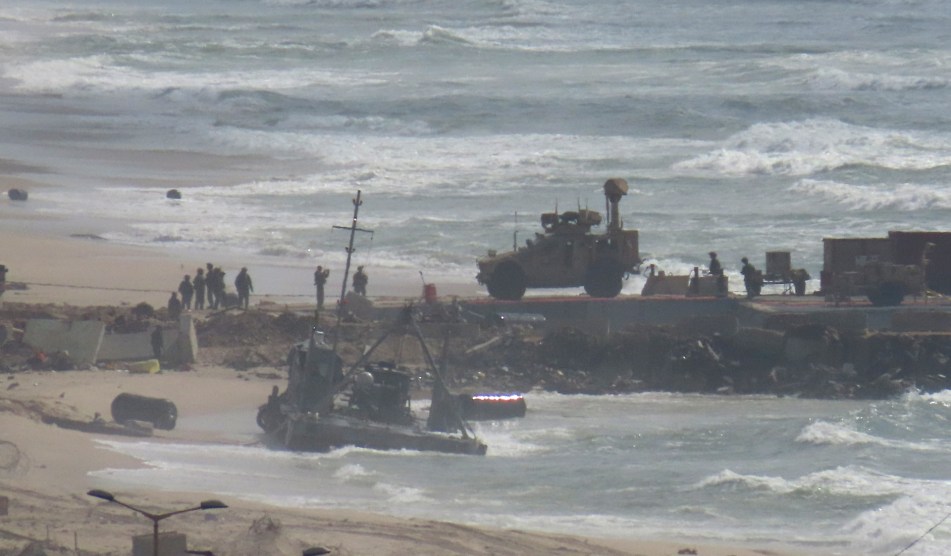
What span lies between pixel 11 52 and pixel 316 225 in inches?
1618

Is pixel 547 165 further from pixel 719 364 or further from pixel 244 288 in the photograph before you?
pixel 719 364

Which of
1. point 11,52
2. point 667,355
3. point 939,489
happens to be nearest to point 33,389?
point 667,355

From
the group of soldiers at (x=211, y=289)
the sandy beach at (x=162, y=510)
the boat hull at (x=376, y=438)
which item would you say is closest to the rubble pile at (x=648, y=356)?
the group of soldiers at (x=211, y=289)

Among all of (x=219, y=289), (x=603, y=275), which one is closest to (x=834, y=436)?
(x=603, y=275)

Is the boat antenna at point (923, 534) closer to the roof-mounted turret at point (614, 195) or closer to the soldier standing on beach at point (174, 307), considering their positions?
the roof-mounted turret at point (614, 195)

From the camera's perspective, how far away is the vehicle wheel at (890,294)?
2592 cm

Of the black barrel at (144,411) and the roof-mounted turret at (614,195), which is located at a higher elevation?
the roof-mounted turret at (614,195)

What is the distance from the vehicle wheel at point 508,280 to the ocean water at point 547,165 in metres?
4.07

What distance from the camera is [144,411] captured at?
19688 mm

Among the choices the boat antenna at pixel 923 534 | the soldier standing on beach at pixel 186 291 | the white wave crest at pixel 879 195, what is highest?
the white wave crest at pixel 879 195

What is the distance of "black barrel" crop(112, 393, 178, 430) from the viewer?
1953 cm

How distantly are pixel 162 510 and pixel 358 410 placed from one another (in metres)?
4.99

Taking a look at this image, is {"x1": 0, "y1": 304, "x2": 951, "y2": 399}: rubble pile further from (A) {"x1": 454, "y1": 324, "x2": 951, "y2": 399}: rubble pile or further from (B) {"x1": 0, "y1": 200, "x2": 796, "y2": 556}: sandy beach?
(B) {"x1": 0, "y1": 200, "x2": 796, "y2": 556}: sandy beach

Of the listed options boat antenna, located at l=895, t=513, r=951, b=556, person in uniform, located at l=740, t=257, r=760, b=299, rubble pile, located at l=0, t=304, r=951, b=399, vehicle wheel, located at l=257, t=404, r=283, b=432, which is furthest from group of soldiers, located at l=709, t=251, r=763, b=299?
boat antenna, located at l=895, t=513, r=951, b=556
